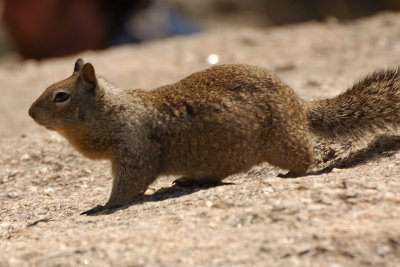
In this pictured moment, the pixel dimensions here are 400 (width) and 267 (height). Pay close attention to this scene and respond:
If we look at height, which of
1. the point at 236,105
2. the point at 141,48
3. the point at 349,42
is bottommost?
the point at 236,105

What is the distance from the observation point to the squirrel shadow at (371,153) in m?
5.67

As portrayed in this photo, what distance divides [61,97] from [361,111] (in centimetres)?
198

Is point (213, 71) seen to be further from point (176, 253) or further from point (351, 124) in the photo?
point (176, 253)

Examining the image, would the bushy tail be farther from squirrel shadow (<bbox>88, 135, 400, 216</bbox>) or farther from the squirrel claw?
the squirrel claw

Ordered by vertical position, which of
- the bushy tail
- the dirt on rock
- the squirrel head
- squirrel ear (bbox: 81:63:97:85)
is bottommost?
the dirt on rock

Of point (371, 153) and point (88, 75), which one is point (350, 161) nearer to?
point (371, 153)

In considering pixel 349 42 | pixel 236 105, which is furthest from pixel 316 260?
pixel 349 42

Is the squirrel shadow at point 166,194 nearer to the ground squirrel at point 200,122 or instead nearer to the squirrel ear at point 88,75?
the ground squirrel at point 200,122

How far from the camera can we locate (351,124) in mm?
5855

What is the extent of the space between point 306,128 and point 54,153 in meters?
2.54

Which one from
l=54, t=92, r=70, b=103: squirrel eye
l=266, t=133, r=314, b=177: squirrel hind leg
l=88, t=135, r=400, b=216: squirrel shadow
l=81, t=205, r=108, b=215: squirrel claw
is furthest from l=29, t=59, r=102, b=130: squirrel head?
l=266, t=133, r=314, b=177: squirrel hind leg

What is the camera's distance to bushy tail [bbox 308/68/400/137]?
5820 mm

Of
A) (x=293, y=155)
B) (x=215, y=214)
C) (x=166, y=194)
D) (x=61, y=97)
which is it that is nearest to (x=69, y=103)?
(x=61, y=97)

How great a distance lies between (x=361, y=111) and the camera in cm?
584
